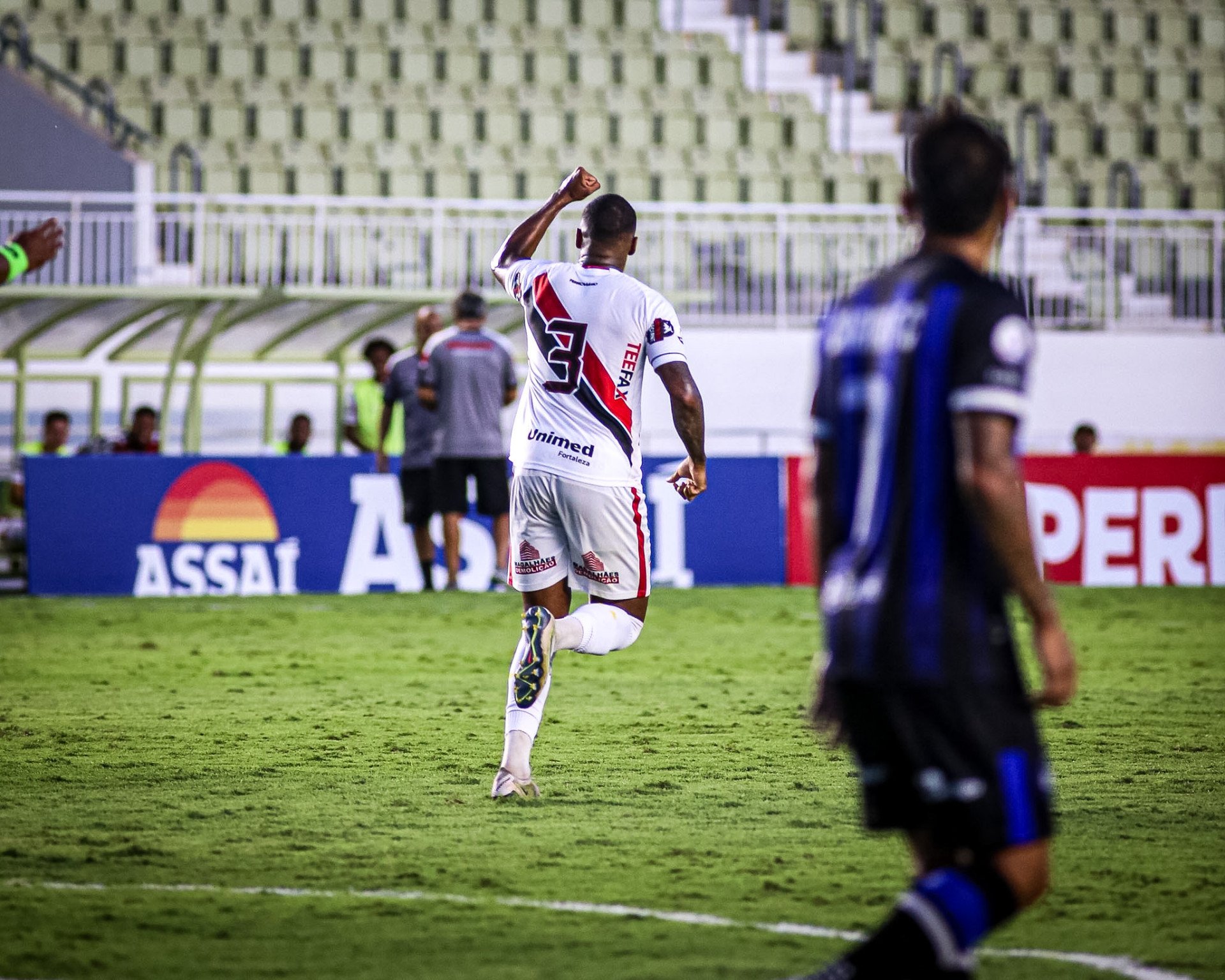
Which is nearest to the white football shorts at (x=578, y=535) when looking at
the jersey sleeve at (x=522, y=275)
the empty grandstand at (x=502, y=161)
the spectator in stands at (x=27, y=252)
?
the jersey sleeve at (x=522, y=275)

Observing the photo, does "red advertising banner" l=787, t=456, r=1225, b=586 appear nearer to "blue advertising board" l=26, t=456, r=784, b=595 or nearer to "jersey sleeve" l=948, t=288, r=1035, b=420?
"blue advertising board" l=26, t=456, r=784, b=595

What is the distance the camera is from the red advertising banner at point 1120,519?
1706 cm

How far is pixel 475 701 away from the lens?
9.36 metres

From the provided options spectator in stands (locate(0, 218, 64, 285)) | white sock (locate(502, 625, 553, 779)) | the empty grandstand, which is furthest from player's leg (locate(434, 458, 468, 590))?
white sock (locate(502, 625, 553, 779))

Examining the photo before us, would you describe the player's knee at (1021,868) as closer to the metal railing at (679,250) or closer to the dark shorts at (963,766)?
the dark shorts at (963,766)

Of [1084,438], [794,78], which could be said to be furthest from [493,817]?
[794,78]

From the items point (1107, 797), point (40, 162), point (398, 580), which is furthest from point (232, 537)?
point (1107, 797)

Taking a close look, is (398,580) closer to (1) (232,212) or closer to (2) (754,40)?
(1) (232,212)

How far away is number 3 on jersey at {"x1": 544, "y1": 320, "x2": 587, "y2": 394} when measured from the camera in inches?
258

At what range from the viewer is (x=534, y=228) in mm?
6816

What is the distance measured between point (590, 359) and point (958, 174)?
3.23m

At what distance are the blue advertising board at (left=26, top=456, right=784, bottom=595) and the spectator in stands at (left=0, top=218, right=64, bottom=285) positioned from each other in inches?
356

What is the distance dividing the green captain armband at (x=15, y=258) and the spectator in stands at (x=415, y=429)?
8022 mm

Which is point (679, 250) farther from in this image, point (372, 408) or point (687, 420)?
point (687, 420)
